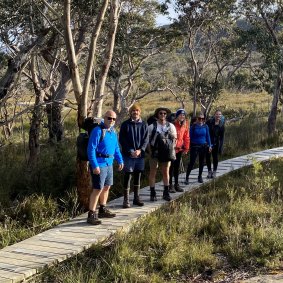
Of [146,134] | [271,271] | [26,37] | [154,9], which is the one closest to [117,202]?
[146,134]

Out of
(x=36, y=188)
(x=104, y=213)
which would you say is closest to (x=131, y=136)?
(x=104, y=213)

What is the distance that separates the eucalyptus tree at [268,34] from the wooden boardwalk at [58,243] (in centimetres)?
1186

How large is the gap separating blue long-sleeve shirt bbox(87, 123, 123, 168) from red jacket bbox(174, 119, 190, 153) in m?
1.92

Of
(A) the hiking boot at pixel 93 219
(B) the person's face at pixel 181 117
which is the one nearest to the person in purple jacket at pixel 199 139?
(B) the person's face at pixel 181 117

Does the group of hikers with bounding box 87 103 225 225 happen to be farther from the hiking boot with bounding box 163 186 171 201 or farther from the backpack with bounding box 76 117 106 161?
the backpack with bounding box 76 117 106 161

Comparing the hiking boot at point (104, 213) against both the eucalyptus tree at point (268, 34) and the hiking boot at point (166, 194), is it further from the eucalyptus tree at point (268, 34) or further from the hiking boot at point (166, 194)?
the eucalyptus tree at point (268, 34)

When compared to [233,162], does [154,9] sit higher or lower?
higher

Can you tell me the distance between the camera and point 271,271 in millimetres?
5258

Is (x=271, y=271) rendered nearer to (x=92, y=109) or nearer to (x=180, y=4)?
(x=92, y=109)

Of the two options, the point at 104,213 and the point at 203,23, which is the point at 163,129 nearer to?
the point at 104,213

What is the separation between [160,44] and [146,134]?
14.0 meters

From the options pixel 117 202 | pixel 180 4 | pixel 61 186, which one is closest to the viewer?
pixel 117 202

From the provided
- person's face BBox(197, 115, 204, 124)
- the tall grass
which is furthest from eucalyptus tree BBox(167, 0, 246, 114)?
person's face BBox(197, 115, 204, 124)

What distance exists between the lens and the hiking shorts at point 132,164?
7.06 metres
